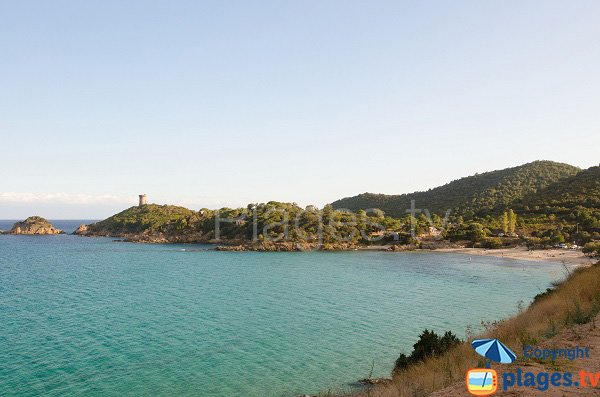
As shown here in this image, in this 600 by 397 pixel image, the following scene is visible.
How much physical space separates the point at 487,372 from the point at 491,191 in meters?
171

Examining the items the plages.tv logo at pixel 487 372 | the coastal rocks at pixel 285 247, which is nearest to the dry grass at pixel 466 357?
the plages.tv logo at pixel 487 372

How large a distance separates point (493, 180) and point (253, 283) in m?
165

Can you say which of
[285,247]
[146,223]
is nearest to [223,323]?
[285,247]

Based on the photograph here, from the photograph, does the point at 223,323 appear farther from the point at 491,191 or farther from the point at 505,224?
the point at 491,191

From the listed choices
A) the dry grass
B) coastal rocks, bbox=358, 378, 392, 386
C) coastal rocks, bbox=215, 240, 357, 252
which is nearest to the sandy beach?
coastal rocks, bbox=215, 240, 357, 252

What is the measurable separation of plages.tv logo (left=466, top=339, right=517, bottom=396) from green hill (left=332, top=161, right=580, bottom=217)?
142447 millimetres

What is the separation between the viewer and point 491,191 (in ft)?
537

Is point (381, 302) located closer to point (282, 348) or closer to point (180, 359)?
point (282, 348)

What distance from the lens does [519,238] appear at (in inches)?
4213

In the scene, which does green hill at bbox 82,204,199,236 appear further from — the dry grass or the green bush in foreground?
the dry grass

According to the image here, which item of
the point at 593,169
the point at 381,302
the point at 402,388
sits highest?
the point at 593,169

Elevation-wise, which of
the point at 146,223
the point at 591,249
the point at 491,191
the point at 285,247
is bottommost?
the point at 591,249

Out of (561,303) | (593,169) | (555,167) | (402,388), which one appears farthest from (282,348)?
(555,167)

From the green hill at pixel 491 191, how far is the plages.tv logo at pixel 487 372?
142 m
